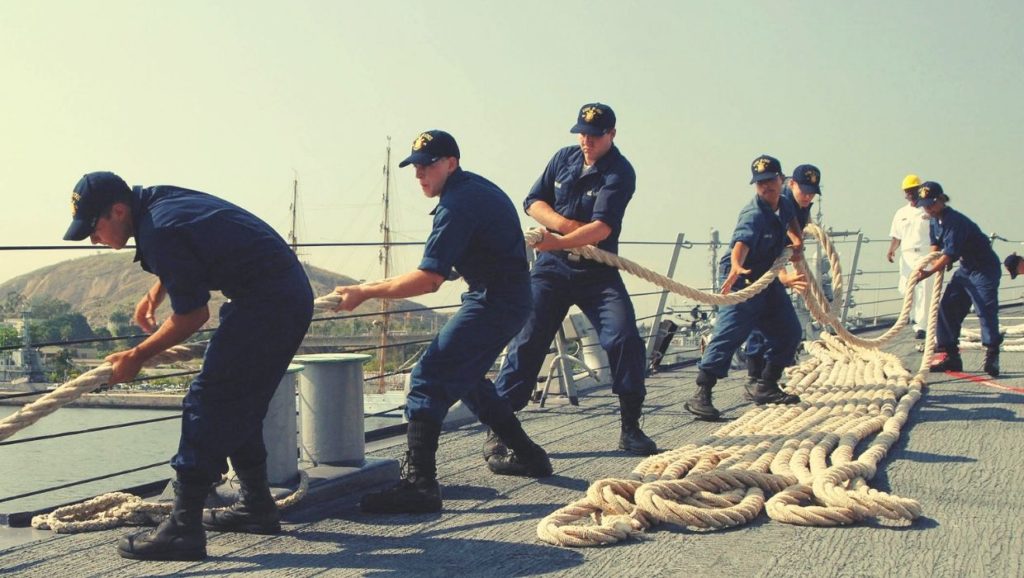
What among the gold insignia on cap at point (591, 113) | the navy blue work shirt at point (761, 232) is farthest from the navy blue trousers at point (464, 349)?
the navy blue work shirt at point (761, 232)

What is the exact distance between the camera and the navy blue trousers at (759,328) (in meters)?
6.22

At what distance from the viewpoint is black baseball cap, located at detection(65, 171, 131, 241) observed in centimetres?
314

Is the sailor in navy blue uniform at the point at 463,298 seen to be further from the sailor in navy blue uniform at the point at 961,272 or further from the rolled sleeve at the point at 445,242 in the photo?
the sailor in navy blue uniform at the point at 961,272

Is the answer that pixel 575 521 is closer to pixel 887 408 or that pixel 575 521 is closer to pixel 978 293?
pixel 887 408

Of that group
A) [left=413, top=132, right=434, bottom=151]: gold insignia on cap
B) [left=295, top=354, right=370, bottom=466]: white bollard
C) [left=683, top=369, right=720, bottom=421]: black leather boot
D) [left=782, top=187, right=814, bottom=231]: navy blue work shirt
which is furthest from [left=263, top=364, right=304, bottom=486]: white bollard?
[left=782, top=187, right=814, bottom=231]: navy blue work shirt

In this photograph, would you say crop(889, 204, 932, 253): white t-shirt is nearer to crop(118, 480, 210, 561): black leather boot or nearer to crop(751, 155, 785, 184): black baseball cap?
crop(751, 155, 785, 184): black baseball cap

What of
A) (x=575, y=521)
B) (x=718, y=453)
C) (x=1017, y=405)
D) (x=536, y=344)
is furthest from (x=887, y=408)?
(x=575, y=521)

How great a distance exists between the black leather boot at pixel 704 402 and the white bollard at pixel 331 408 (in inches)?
101

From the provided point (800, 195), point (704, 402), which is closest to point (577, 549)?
point (704, 402)

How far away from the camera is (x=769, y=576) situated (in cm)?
289

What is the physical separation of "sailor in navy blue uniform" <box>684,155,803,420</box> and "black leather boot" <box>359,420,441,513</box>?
2657mm

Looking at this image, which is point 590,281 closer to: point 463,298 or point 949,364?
point 463,298

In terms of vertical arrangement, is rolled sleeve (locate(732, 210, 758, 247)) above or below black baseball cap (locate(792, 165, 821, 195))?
below

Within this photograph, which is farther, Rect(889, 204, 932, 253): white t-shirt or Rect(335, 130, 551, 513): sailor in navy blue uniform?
Rect(889, 204, 932, 253): white t-shirt
